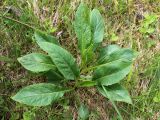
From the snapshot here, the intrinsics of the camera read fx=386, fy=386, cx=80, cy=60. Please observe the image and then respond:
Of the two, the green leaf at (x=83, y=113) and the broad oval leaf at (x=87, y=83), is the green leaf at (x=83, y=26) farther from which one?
the green leaf at (x=83, y=113)

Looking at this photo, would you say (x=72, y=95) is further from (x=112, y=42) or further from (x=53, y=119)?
(x=112, y=42)

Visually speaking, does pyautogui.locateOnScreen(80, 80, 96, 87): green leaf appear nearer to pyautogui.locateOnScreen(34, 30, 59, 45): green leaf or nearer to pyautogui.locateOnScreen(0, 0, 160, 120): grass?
pyautogui.locateOnScreen(0, 0, 160, 120): grass

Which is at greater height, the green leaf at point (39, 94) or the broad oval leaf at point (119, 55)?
the broad oval leaf at point (119, 55)

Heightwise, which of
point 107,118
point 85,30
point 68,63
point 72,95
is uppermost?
point 85,30

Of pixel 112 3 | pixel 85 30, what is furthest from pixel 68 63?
pixel 112 3

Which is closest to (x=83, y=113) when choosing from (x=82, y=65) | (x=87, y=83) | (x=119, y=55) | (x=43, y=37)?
(x=87, y=83)

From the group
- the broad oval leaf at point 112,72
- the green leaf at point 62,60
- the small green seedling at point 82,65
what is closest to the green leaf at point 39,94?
the small green seedling at point 82,65
